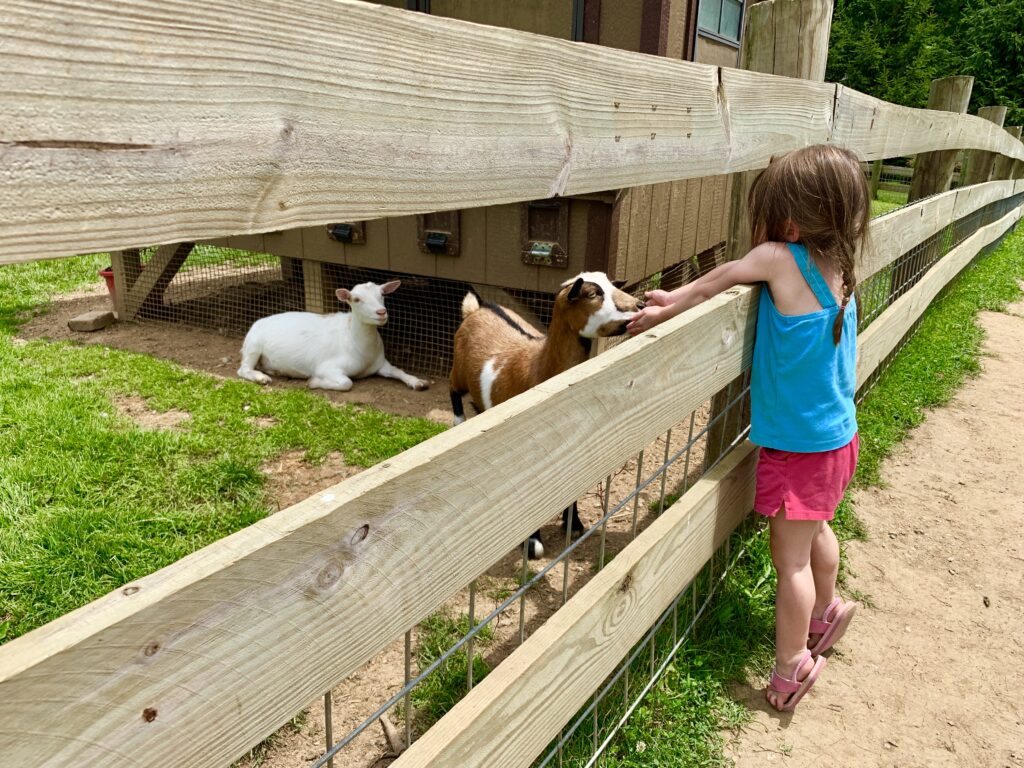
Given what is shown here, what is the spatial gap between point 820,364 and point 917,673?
1.21 meters

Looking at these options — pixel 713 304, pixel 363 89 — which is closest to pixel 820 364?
pixel 713 304

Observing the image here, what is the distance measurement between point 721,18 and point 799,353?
557cm

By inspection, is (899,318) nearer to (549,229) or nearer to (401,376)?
(549,229)

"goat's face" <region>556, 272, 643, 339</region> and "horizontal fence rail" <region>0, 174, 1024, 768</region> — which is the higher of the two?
"horizontal fence rail" <region>0, 174, 1024, 768</region>

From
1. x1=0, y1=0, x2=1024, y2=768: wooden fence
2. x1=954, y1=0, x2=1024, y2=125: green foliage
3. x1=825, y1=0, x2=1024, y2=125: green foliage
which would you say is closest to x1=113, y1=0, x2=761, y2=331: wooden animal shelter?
x1=0, y1=0, x2=1024, y2=768: wooden fence

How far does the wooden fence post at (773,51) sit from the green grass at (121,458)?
7.26 ft

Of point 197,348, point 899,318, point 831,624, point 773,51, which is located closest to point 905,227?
point 899,318

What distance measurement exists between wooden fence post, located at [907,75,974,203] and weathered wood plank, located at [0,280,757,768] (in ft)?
19.1

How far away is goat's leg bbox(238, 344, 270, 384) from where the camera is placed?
5.39 meters

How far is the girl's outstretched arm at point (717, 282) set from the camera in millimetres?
2021

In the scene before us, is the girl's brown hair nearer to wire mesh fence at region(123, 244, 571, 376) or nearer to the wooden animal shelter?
the wooden animal shelter

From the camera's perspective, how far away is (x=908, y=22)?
23750 millimetres

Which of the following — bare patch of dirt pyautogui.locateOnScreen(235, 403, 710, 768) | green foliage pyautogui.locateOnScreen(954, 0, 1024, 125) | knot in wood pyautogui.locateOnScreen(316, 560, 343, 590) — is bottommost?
bare patch of dirt pyautogui.locateOnScreen(235, 403, 710, 768)

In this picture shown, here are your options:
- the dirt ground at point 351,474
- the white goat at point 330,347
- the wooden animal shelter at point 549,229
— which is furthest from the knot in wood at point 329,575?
the white goat at point 330,347
